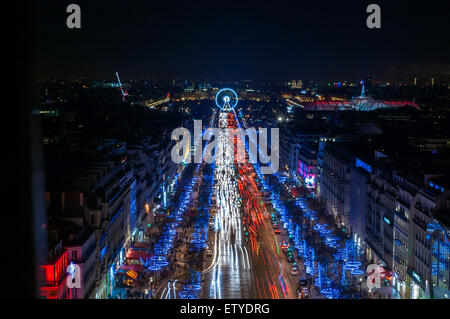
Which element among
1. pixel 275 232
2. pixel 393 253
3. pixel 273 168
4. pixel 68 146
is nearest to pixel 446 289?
pixel 393 253

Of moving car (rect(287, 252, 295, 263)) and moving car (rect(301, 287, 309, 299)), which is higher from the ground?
moving car (rect(301, 287, 309, 299))

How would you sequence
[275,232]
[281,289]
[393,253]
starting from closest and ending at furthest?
1. [281,289]
2. [393,253]
3. [275,232]

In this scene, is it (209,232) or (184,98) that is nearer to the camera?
(209,232)

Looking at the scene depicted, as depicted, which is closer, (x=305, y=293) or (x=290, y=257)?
(x=305, y=293)

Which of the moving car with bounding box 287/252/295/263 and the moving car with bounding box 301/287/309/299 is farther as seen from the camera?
the moving car with bounding box 287/252/295/263

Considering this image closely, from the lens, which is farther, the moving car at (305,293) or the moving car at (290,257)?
the moving car at (290,257)

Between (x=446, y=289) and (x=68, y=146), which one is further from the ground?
(x=68, y=146)

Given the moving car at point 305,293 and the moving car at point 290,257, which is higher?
the moving car at point 305,293
